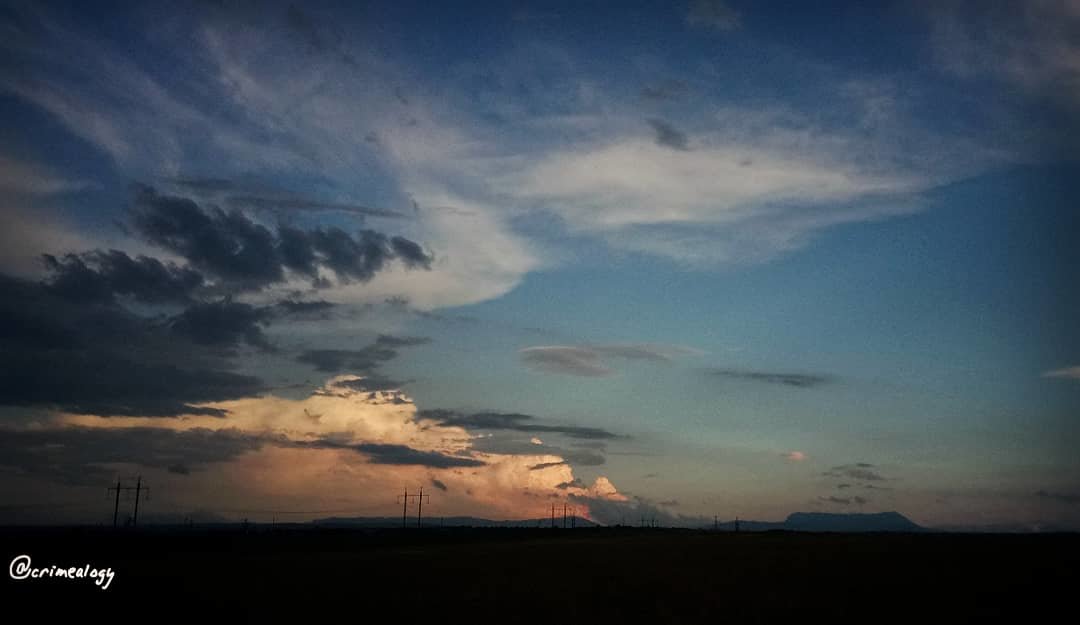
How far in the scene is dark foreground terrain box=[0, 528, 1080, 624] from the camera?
55688 millimetres

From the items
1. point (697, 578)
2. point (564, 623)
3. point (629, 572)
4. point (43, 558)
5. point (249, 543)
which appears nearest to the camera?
point (564, 623)

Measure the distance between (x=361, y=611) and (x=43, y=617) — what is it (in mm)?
19805

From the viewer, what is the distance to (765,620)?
53.4m

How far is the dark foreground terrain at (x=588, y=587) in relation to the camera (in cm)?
A: 5569

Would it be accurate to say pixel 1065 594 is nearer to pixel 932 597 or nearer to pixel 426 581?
pixel 932 597

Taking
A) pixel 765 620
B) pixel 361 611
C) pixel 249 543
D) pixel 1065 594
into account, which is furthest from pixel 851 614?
pixel 249 543

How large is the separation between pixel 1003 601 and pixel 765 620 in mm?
18085

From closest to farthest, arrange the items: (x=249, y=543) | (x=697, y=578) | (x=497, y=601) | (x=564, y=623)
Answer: (x=564, y=623), (x=497, y=601), (x=697, y=578), (x=249, y=543)

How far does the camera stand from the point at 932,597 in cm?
6006

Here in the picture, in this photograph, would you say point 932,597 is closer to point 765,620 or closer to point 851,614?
point 851,614

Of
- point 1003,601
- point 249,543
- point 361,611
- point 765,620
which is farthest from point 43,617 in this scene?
point 249,543

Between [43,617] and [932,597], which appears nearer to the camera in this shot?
[43,617]

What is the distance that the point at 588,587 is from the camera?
69.1 meters

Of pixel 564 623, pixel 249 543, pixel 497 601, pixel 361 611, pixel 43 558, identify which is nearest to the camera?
pixel 564 623
